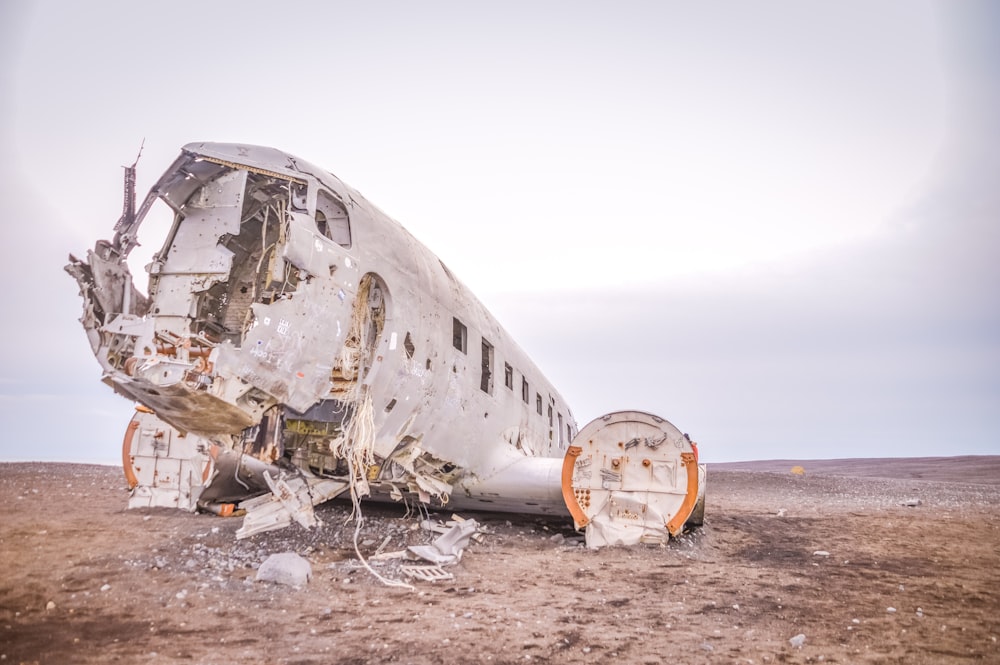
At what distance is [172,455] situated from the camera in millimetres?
9508

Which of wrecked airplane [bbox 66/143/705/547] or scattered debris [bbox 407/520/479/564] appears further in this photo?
scattered debris [bbox 407/520/479/564]

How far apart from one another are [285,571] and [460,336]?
14.8 ft

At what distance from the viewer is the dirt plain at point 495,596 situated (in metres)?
4.66

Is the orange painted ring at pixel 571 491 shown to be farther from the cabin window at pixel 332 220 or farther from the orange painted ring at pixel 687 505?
the cabin window at pixel 332 220

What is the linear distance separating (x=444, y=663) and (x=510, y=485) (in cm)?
566

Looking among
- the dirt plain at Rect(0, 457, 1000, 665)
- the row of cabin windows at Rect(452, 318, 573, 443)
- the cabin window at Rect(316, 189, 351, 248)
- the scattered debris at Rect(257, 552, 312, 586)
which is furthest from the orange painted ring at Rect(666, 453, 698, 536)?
the cabin window at Rect(316, 189, 351, 248)

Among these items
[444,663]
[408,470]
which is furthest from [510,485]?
[444,663]

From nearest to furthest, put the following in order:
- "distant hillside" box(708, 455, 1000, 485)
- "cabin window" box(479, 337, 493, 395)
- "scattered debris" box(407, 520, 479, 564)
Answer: "scattered debris" box(407, 520, 479, 564)
"cabin window" box(479, 337, 493, 395)
"distant hillside" box(708, 455, 1000, 485)

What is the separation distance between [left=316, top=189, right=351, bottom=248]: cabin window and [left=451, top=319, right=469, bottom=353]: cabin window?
2479 mm

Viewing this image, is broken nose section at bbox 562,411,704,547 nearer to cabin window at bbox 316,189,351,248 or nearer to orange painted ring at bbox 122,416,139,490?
cabin window at bbox 316,189,351,248

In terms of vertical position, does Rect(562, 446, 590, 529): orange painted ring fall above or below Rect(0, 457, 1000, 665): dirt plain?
above

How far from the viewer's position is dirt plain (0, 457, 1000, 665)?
4.66 metres

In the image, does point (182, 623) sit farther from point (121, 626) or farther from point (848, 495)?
point (848, 495)

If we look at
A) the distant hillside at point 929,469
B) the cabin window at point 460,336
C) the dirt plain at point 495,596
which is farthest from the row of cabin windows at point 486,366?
the distant hillside at point 929,469
